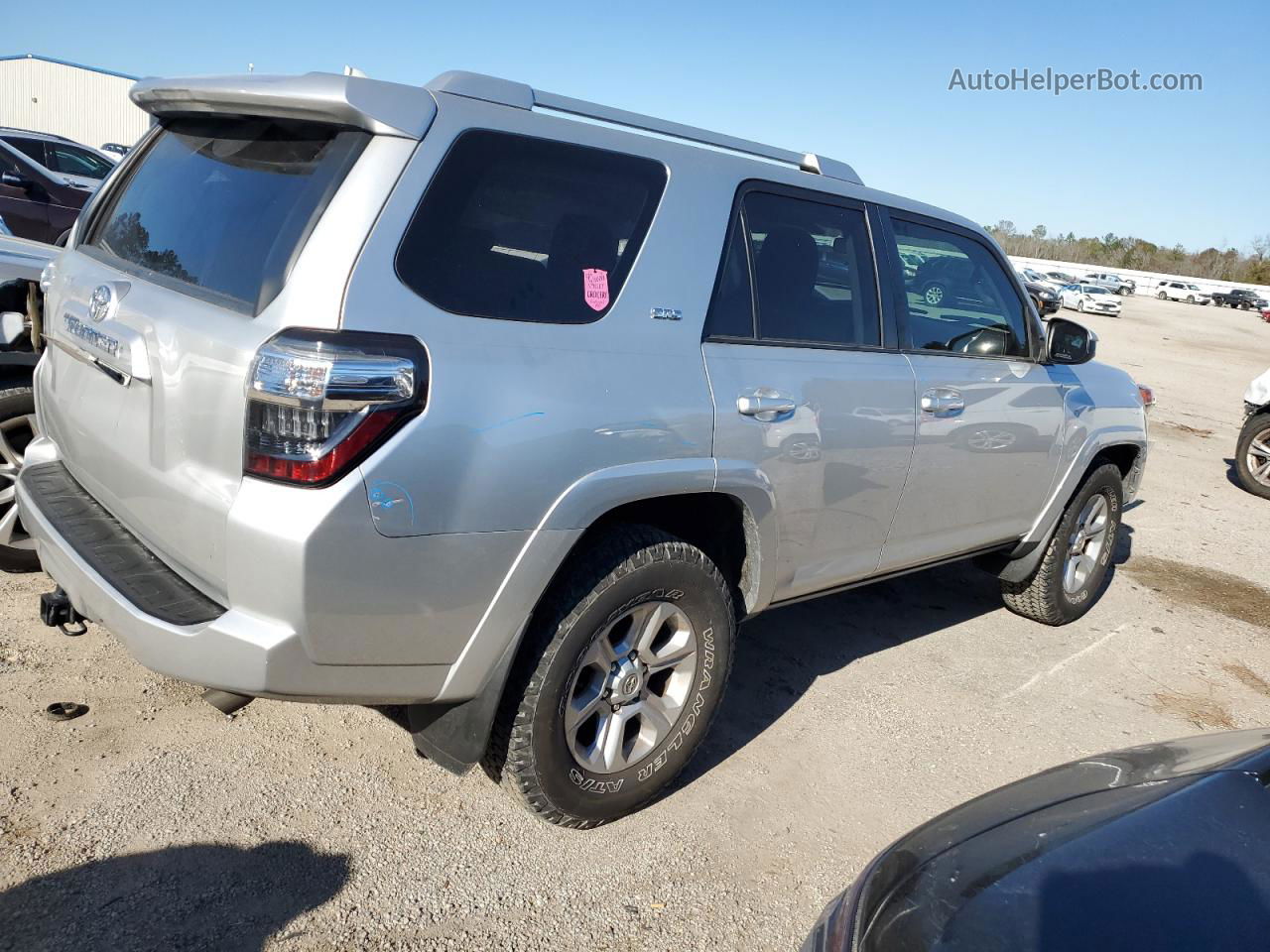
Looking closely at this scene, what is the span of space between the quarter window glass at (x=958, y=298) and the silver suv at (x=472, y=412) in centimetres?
23

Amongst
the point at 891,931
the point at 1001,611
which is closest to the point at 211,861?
the point at 891,931

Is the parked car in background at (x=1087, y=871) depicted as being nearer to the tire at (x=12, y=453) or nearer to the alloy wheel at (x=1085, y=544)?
the alloy wheel at (x=1085, y=544)

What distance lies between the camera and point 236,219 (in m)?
2.52

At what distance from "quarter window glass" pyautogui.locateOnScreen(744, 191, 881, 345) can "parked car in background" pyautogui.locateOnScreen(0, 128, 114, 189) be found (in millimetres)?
12859

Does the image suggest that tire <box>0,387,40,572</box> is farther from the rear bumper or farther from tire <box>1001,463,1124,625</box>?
tire <box>1001,463,1124,625</box>

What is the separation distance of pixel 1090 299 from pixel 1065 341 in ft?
130

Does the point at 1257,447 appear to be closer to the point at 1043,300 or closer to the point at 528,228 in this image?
the point at 1043,300

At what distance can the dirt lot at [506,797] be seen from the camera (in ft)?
8.28

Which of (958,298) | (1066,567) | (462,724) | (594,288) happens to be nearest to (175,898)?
(462,724)

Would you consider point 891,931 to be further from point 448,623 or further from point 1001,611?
point 1001,611

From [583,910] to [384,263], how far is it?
5.75ft

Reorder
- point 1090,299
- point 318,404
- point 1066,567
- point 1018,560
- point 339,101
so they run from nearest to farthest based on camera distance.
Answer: point 318,404, point 339,101, point 1018,560, point 1066,567, point 1090,299

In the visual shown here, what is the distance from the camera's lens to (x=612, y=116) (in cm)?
293

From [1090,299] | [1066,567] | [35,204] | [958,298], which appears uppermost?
[958,298]
